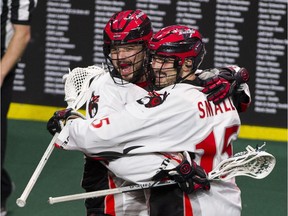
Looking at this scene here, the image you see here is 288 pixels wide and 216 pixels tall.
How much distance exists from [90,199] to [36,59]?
9.86 feet

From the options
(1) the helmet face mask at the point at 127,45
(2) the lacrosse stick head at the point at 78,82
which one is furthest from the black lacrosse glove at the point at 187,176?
(2) the lacrosse stick head at the point at 78,82

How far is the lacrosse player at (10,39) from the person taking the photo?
5.14 meters

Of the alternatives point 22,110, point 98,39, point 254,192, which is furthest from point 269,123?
point 22,110

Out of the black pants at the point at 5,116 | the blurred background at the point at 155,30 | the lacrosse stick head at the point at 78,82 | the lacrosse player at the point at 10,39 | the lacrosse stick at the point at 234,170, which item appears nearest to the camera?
the lacrosse stick at the point at 234,170

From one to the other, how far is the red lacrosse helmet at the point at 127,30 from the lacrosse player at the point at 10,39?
48.6 inches

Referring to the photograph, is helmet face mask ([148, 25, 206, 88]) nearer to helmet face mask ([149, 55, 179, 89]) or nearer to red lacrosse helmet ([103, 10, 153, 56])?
helmet face mask ([149, 55, 179, 89])

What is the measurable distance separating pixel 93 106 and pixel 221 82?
22.0 inches

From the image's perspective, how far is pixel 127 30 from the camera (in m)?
3.95

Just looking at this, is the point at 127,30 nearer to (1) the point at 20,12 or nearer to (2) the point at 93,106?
(2) the point at 93,106

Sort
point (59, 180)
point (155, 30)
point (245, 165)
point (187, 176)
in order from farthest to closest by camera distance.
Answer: point (155, 30)
point (59, 180)
point (245, 165)
point (187, 176)

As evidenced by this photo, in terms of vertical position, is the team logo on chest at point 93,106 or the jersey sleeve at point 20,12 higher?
the jersey sleeve at point 20,12

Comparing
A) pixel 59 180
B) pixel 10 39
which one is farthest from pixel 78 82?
pixel 59 180

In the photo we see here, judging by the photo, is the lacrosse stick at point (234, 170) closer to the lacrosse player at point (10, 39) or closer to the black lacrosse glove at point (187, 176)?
the black lacrosse glove at point (187, 176)

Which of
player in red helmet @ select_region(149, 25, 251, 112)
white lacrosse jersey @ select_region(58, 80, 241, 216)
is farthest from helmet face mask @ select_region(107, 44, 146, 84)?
white lacrosse jersey @ select_region(58, 80, 241, 216)
